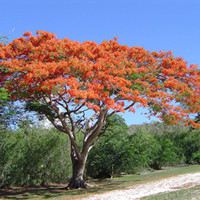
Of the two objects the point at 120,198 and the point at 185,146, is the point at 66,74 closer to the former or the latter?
the point at 120,198

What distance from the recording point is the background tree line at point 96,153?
1878 centimetres

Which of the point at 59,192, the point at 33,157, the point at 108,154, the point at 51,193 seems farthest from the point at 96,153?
the point at 51,193

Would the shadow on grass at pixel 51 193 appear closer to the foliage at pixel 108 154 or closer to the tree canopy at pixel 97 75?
the tree canopy at pixel 97 75

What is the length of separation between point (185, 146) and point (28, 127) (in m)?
21.7

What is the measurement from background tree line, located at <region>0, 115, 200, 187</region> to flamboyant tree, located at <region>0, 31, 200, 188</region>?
9.77 ft

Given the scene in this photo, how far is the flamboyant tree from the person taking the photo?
550 inches

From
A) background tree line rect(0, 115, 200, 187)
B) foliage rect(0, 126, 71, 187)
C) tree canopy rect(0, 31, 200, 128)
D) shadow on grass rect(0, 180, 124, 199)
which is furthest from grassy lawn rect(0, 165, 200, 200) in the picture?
tree canopy rect(0, 31, 200, 128)

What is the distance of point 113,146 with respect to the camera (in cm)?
2602

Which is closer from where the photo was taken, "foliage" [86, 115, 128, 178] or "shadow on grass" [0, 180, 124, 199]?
"shadow on grass" [0, 180, 124, 199]

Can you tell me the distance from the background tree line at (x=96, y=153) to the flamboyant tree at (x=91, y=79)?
9.77 ft

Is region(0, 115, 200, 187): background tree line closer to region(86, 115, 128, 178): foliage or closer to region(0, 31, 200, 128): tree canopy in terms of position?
region(86, 115, 128, 178): foliage

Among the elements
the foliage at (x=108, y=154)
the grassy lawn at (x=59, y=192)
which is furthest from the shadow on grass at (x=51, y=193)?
the foliage at (x=108, y=154)

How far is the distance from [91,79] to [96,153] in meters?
12.3

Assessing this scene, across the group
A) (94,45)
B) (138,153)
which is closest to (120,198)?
(94,45)
